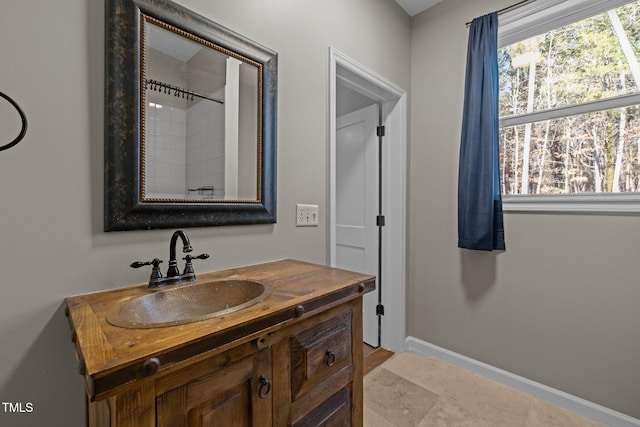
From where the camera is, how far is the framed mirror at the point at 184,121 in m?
0.96

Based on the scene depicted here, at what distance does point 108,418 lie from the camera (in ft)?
1.86

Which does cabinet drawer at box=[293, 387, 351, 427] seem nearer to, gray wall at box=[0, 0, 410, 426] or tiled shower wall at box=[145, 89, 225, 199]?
gray wall at box=[0, 0, 410, 426]

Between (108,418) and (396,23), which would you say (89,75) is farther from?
(396,23)

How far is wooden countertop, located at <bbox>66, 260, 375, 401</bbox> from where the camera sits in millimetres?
511

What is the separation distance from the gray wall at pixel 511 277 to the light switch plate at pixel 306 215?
3.80 ft

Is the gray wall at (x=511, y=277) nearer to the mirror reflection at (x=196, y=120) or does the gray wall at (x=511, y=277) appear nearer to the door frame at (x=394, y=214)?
the door frame at (x=394, y=214)

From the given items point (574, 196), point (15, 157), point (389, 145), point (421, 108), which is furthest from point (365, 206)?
point (15, 157)

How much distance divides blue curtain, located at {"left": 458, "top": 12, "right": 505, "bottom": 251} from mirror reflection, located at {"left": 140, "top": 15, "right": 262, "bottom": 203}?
1.48 m

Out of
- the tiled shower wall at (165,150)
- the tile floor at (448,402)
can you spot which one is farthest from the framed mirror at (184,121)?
the tile floor at (448,402)

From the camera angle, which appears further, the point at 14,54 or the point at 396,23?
the point at 396,23

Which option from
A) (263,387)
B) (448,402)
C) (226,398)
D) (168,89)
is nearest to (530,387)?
(448,402)

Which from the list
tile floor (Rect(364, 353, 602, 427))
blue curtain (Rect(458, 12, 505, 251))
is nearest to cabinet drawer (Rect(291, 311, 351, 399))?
tile floor (Rect(364, 353, 602, 427))

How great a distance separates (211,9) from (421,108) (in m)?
1.76

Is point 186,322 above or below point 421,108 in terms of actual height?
below
